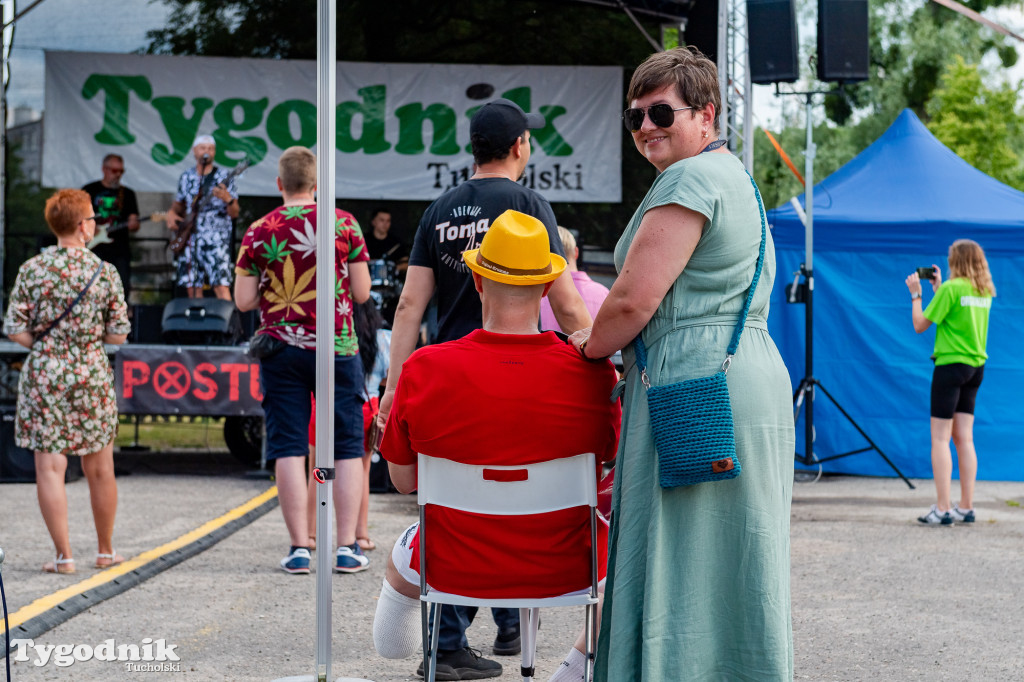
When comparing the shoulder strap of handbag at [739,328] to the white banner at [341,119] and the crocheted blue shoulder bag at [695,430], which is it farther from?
the white banner at [341,119]

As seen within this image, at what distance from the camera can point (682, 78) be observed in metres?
2.35

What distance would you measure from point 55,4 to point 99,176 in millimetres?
2137

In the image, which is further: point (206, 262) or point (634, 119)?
point (206, 262)

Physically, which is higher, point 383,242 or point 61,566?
point 383,242

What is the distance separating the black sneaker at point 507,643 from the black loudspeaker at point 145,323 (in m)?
7.10

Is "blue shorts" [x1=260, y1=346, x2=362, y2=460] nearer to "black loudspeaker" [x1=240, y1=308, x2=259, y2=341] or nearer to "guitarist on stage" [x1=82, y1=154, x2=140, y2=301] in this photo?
"black loudspeaker" [x1=240, y1=308, x2=259, y2=341]

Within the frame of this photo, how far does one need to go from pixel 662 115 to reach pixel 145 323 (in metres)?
8.39

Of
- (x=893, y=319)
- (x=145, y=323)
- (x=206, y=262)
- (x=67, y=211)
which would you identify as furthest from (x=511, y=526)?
(x=206, y=262)

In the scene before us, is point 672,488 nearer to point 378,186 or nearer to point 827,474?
point 827,474

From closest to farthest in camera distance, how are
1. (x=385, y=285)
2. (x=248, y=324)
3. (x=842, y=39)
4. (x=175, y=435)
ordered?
(x=842, y=39)
(x=248, y=324)
(x=385, y=285)
(x=175, y=435)

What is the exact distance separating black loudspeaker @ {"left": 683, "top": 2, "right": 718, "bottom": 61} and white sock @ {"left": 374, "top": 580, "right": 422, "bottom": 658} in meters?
6.47

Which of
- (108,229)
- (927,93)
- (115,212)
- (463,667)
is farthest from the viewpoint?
(927,93)

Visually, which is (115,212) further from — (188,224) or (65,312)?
(65,312)

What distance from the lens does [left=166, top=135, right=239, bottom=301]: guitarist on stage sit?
10.3m
